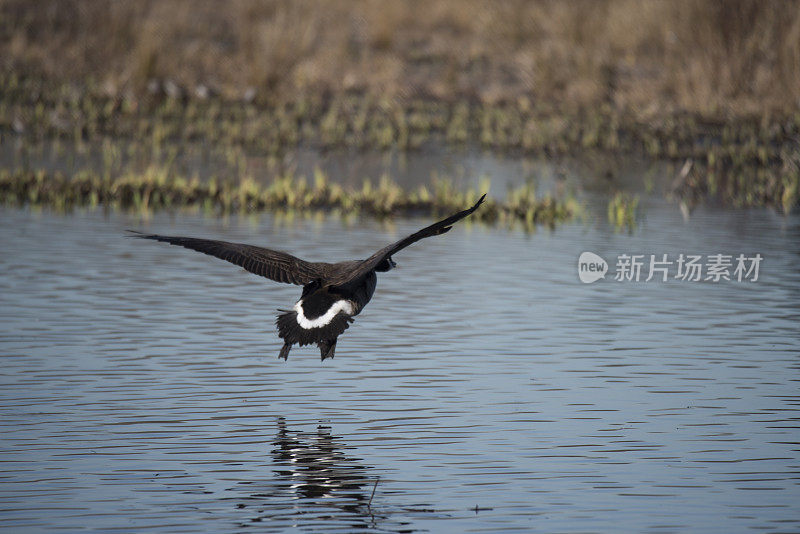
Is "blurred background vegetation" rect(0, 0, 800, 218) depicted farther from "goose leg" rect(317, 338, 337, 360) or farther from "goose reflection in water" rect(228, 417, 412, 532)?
"goose reflection in water" rect(228, 417, 412, 532)

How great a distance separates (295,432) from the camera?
25.4ft

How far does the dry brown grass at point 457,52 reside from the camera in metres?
22.8

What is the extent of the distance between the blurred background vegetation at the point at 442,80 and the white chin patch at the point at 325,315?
10.1m

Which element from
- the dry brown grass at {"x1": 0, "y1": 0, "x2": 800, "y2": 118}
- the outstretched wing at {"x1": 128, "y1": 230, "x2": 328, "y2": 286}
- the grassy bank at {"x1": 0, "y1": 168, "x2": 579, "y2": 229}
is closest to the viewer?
the outstretched wing at {"x1": 128, "y1": 230, "x2": 328, "y2": 286}

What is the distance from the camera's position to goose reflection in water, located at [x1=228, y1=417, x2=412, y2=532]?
6.35 m

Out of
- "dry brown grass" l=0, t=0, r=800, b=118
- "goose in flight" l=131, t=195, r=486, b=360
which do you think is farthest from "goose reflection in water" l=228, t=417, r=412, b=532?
"dry brown grass" l=0, t=0, r=800, b=118

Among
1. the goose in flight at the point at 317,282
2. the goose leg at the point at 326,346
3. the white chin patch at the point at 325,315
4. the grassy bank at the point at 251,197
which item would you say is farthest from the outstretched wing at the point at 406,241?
the grassy bank at the point at 251,197

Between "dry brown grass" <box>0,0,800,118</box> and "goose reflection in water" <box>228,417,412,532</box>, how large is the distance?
16210 mm

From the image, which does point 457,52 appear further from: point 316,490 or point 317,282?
point 316,490

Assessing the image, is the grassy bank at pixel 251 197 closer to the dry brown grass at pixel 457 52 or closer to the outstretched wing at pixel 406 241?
the dry brown grass at pixel 457 52

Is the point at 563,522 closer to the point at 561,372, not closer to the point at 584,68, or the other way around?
the point at 561,372

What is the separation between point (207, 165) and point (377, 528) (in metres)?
13.9

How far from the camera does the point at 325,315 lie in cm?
856

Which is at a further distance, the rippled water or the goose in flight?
the goose in flight
